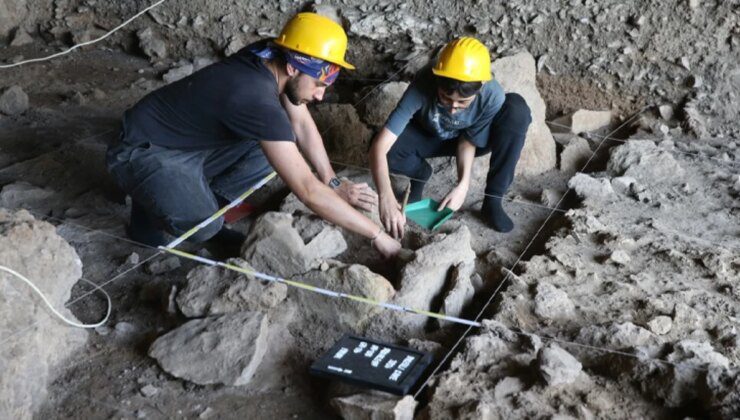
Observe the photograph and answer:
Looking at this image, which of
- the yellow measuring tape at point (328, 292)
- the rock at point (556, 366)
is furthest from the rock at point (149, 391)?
the rock at point (556, 366)

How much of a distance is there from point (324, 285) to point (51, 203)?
1850 millimetres

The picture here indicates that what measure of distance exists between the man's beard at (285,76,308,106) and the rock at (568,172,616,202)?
65.5 inches

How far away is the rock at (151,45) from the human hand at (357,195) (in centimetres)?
336

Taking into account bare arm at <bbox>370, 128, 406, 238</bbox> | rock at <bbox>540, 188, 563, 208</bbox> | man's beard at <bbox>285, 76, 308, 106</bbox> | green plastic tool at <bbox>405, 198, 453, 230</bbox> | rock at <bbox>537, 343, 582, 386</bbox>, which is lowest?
rock at <bbox>540, 188, 563, 208</bbox>

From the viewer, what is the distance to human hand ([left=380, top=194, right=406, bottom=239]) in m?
3.50

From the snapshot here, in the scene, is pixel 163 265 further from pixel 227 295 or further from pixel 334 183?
pixel 334 183

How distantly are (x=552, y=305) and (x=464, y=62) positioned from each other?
1.18 metres

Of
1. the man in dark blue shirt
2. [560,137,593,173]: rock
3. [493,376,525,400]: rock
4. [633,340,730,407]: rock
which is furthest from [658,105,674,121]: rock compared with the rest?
[493,376,525,400]: rock

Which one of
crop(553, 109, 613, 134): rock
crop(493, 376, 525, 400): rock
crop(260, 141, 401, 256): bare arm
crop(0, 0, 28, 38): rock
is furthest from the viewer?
crop(0, 0, 28, 38): rock

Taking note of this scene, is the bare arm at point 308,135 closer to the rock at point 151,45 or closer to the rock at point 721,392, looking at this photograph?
the rock at point 721,392

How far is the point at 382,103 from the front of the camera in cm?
478

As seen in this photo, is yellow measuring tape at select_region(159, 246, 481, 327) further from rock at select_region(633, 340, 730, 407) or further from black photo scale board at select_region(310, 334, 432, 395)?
rock at select_region(633, 340, 730, 407)

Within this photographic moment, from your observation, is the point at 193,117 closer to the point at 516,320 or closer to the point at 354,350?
the point at 354,350

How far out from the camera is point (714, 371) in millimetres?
2521
